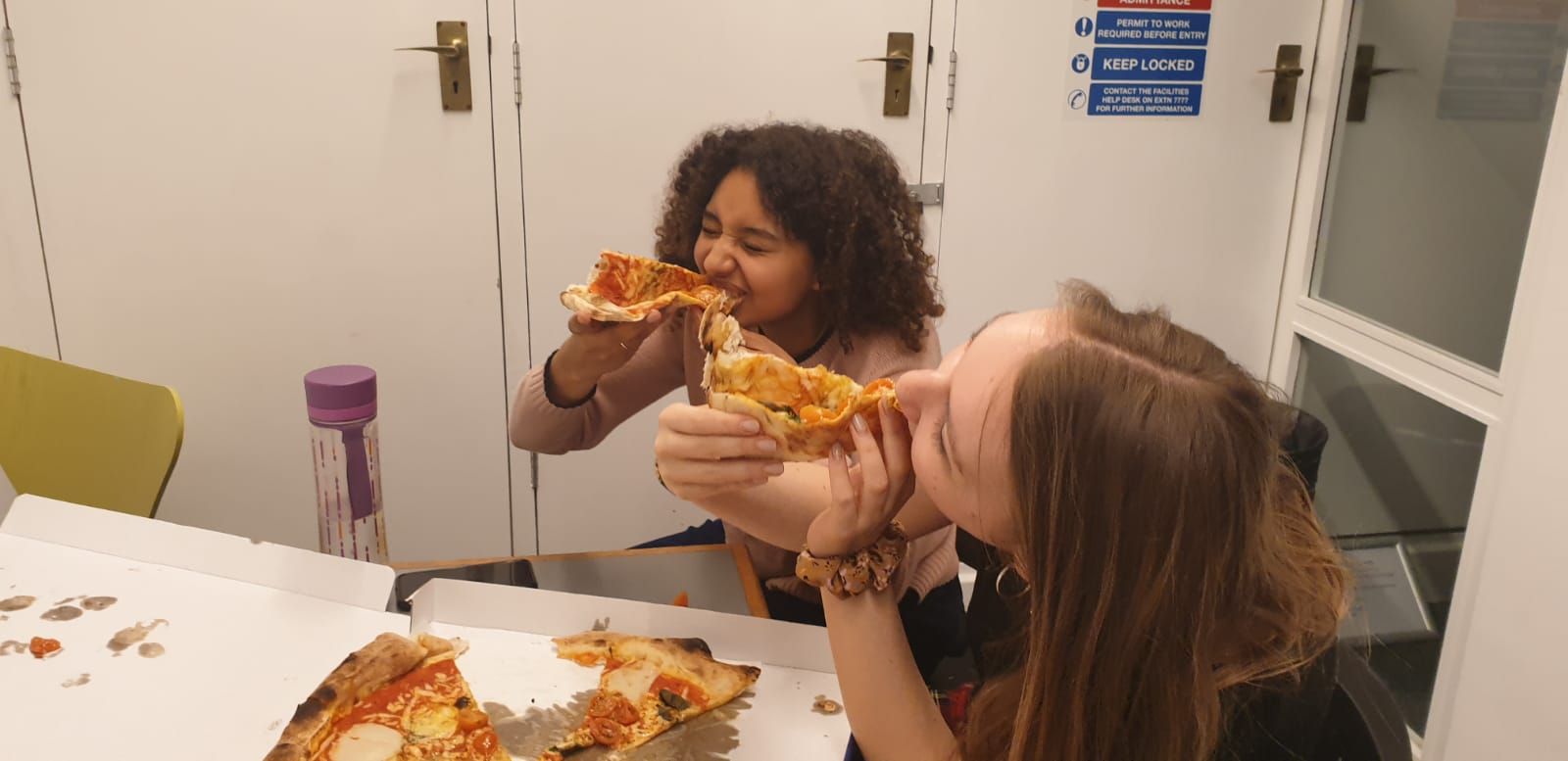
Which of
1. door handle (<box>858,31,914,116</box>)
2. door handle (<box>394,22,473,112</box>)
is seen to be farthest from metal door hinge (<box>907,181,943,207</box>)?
door handle (<box>394,22,473,112</box>)

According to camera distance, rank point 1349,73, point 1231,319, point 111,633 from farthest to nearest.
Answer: point 1231,319, point 1349,73, point 111,633

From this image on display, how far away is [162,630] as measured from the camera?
3.92ft

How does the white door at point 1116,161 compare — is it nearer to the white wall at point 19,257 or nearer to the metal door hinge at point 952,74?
the metal door hinge at point 952,74

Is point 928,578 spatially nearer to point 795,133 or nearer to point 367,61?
point 795,133

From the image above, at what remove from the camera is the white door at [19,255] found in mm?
2242

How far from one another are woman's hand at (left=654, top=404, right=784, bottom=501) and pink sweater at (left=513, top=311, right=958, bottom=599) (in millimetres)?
354

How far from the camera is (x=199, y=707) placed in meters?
1.07

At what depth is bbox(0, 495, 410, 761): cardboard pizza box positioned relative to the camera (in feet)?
3.41

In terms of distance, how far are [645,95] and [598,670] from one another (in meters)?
1.63

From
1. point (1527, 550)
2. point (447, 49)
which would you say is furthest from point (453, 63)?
point (1527, 550)

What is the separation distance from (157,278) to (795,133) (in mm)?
1615

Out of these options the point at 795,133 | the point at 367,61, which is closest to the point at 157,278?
the point at 367,61

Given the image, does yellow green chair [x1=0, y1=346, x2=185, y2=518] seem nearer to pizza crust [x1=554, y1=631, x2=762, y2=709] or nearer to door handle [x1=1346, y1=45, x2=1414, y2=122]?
pizza crust [x1=554, y1=631, x2=762, y2=709]

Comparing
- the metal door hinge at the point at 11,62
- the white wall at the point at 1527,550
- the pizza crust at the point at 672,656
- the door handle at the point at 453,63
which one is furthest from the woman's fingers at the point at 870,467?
the metal door hinge at the point at 11,62
